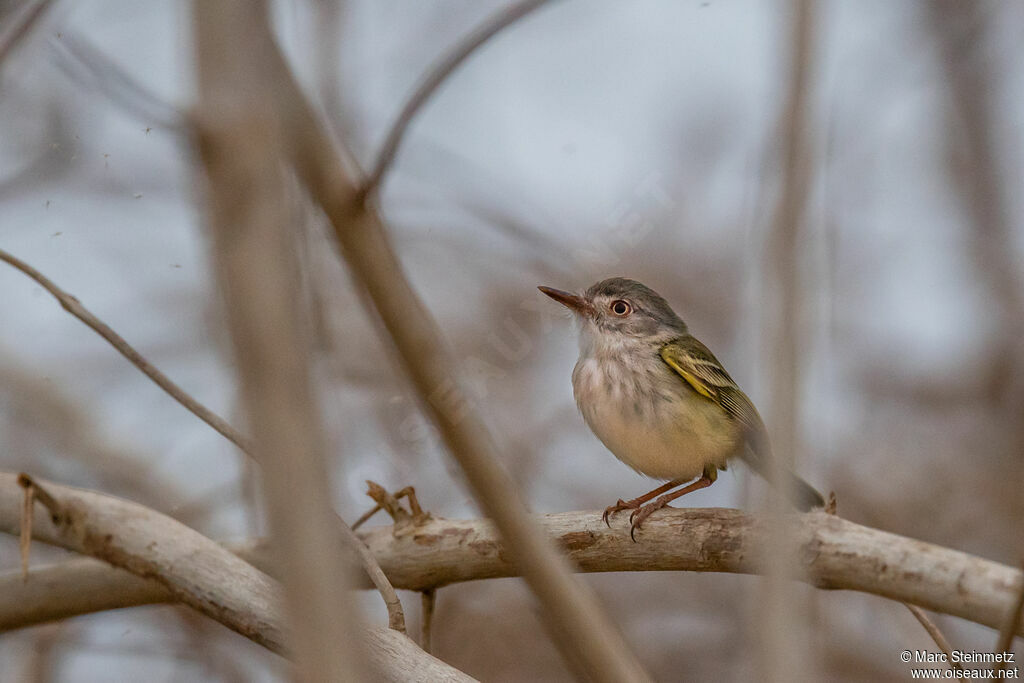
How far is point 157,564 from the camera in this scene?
255 cm

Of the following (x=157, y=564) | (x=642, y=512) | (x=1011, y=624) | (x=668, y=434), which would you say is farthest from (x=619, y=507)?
(x=1011, y=624)

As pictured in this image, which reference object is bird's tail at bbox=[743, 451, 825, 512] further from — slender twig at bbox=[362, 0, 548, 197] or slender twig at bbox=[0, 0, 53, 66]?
slender twig at bbox=[0, 0, 53, 66]

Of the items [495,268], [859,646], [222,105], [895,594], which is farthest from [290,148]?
[859,646]

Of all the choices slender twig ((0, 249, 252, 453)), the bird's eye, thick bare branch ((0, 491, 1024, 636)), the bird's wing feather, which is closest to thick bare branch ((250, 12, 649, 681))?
slender twig ((0, 249, 252, 453))

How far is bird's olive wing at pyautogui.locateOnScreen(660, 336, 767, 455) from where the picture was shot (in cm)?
358

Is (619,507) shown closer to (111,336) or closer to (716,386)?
(716,386)

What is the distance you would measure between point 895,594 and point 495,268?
3.18 metres

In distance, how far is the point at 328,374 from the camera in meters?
2.69

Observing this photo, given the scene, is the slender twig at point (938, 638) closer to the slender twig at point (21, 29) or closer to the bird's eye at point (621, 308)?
the bird's eye at point (621, 308)

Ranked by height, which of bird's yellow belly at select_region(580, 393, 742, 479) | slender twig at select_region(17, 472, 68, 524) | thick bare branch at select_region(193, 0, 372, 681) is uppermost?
bird's yellow belly at select_region(580, 393, 742, 479)

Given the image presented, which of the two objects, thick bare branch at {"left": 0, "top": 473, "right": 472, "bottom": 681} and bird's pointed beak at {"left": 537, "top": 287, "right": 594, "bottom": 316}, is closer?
thick bare branch at {"left": 0, "top": 473, "right": 472, "bottom": 681}

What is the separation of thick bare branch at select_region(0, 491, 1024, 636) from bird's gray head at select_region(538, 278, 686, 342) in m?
1.20

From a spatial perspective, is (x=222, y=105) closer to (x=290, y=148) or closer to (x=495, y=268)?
(x=290, y=148)

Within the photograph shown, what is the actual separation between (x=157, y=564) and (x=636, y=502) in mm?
1464
